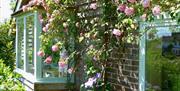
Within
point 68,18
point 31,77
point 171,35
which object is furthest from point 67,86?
point 171,35

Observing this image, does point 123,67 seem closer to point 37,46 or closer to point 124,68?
point 124,68

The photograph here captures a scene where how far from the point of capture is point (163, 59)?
744 centimetres

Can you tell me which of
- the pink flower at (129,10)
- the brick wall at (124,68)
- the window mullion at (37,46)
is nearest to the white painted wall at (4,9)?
the window mullion at (37,46)

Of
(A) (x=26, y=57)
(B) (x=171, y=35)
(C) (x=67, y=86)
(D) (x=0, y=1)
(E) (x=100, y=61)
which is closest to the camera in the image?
(B) (x=171, y=35)

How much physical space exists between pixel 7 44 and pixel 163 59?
11.9 meters

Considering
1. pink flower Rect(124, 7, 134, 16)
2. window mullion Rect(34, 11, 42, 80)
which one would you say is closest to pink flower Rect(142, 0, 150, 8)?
pink flower Rect(124, 7, 134, 16)

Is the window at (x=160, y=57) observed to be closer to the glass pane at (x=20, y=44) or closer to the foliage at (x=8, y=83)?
the foliage at (x=8, y=83)

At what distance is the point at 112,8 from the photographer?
8.47 m

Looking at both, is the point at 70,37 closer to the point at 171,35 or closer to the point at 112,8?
the point at 112,8

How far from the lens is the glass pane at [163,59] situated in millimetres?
7133

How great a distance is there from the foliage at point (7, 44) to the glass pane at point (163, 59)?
30.7ft

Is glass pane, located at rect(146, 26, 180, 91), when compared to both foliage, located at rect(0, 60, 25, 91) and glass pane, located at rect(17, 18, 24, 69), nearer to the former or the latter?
foliage, located at rect(0, 60, 25, 91)

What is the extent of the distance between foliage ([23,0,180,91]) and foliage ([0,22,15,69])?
6.02 m

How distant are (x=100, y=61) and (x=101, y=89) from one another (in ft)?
2.12
